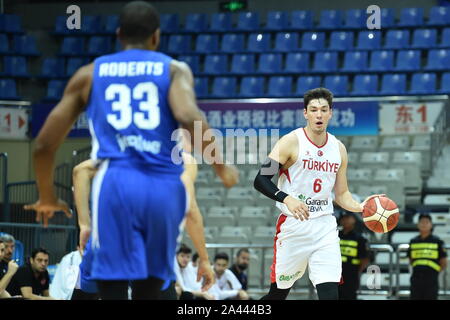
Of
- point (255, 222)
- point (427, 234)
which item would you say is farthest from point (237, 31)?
point (427, 234)

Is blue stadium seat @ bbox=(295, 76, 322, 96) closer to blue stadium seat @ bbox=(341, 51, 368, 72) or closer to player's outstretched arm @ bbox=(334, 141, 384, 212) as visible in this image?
blue stadium seat @ bbox=(341, 51, 368, 72)

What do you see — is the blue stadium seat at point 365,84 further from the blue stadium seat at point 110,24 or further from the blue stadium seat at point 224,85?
the blue stadium seat at point 110,24

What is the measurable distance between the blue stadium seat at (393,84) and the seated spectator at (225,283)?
8987mm

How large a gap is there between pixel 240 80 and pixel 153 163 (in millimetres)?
18410

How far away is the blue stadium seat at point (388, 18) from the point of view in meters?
22.5

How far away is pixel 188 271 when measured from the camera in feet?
43.8

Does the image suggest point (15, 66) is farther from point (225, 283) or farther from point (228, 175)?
point (228, 175)

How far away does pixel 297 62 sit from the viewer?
22.4 metres

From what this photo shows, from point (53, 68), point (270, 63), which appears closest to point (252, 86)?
point (270, 63)

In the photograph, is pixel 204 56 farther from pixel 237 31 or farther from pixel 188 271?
pixel 188 271

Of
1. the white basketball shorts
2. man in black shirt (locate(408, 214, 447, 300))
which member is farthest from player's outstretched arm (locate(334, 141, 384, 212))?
man in black shirt (locate(408, 214, 447, 300))

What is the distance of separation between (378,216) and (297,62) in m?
14.3

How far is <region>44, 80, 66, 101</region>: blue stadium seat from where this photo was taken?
2242 cm

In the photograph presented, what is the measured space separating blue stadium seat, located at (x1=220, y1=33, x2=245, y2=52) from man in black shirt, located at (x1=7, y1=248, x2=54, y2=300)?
1247 cm
